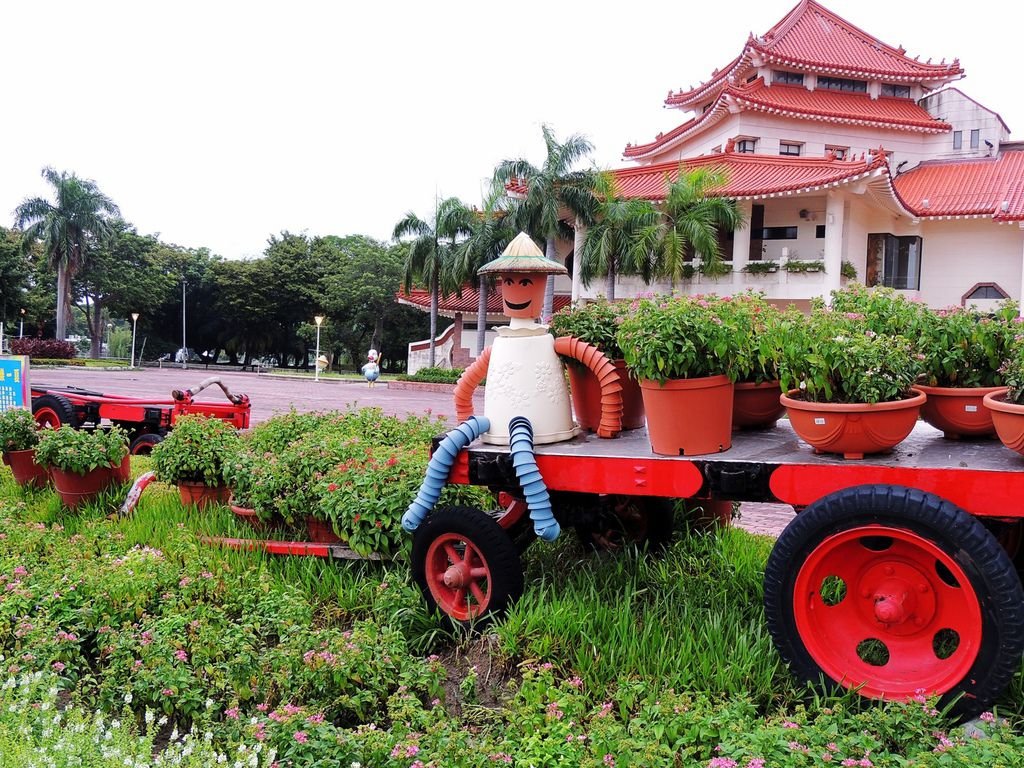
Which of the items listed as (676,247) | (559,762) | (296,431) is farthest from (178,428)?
(676,247)

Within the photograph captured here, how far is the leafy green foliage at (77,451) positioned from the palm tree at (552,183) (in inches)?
687

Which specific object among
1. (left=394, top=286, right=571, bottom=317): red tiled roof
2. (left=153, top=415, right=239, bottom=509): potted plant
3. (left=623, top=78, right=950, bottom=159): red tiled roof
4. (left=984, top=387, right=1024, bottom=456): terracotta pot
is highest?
(left=623, top=78, right=950, bottom=159): red tiled roof

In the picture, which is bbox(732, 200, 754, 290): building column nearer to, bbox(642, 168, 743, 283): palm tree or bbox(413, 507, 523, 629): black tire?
bbox(642, 168, 743, 283): palm tree

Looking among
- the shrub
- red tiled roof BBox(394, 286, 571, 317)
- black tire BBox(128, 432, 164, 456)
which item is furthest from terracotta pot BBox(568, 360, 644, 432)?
the shrub

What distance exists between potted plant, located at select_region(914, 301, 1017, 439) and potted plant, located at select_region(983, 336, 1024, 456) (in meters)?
0.13

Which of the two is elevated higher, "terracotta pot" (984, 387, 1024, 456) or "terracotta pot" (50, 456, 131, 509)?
"terracotta pot" (984, 387, 1024, 456)

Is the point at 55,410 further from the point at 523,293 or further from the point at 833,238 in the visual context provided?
the point at 833,238

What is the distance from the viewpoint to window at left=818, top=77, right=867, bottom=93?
2859 cm

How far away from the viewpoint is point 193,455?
5750 mm

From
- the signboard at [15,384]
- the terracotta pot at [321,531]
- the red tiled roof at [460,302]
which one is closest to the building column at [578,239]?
the red tiled roof at [460,302]

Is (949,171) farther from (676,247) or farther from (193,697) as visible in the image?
(193,697)

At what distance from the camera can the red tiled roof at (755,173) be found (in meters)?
21.6

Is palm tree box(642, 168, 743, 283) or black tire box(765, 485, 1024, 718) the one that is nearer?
black tire box(765, 485, 1024, 718)

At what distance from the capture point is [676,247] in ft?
70.6
